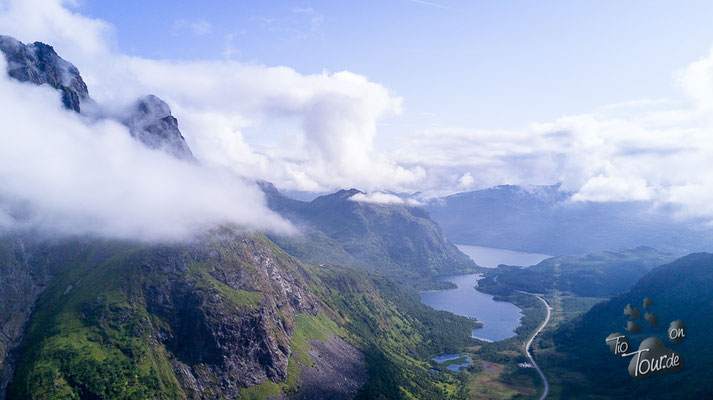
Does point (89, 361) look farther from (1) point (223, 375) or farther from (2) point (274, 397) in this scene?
(2) point (274, 397)

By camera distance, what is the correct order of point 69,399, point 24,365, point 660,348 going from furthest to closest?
point 24,365 → point 69,399 → point 660,348

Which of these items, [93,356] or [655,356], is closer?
[655,356]

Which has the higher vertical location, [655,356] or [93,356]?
[655,356]

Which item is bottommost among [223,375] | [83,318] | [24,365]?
[223,375]

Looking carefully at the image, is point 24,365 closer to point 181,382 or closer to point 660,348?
point 181,382

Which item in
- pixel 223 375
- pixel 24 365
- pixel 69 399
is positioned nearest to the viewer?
pixel 69 399

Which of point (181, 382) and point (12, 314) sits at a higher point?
point (12, 314)

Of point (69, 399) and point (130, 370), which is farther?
point (130, 370)

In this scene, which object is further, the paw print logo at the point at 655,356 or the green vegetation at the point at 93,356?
the green vegetation at the point at 93,356

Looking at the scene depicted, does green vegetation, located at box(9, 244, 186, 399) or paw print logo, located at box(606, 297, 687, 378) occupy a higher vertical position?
paw print logo, located at box(606, 297, 687, 378)

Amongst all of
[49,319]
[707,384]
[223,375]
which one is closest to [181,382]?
[223,375]

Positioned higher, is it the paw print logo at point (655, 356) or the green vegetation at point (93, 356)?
the paw print logo at point (655, 356)
